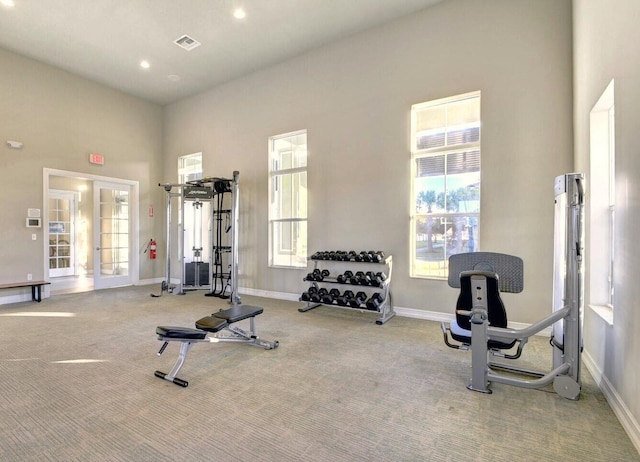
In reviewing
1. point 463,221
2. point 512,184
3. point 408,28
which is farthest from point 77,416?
point 408,28

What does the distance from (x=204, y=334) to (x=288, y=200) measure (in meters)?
3.79

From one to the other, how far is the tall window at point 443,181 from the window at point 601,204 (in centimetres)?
145

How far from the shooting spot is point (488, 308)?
2.69 meters

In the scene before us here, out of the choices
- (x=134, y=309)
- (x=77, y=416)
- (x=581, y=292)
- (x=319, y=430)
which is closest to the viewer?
(x=319, y=430)

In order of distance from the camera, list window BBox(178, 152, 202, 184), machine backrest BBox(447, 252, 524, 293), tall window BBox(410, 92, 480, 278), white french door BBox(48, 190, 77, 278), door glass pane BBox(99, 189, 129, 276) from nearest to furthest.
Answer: machine backrest BBox(447, 252, 524, 293), tall window BBox(410, 92, 480, 278), door glass pane BBox(99, 189, 129, 276), window BBox(178, 152, 202, 184), white french door BBox(48, 190, 77, 278)

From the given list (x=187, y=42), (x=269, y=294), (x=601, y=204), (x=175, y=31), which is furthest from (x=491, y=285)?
(x=187, y=42)

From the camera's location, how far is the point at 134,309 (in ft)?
17.7

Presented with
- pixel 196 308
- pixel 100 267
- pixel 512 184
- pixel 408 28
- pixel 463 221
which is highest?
pixel 408 28

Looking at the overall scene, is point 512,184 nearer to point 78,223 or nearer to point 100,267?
point 100,267

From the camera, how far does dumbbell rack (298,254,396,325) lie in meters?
4.70

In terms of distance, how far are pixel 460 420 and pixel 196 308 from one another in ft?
14.8

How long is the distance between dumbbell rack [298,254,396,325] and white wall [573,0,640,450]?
234 cm

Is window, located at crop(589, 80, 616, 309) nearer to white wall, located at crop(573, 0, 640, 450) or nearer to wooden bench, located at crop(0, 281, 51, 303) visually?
white wall, located at crop(573, 0, 640, 450)

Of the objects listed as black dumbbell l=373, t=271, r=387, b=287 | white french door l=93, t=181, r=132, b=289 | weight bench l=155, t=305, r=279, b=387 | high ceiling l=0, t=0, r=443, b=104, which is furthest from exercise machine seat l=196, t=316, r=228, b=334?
white french door l=93, t=181, r=132, b=289
